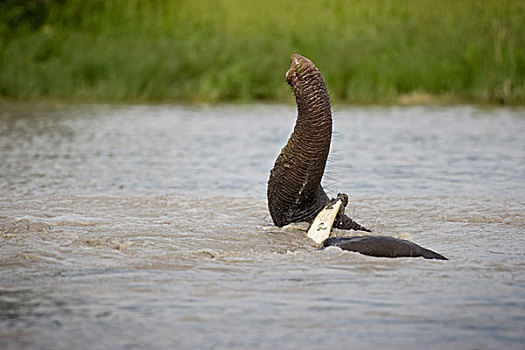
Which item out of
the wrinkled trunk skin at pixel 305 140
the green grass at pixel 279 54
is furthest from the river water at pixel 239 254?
the green grass at pixel 279 54

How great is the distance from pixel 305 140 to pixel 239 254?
1.02 metres

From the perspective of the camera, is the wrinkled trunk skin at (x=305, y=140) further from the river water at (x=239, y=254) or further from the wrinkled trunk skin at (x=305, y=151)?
the river water at (x=239, y=254)

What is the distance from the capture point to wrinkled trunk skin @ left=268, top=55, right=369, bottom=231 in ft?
20.4

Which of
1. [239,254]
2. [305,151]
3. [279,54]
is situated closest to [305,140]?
[305,151]

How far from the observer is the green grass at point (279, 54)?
19.5 m

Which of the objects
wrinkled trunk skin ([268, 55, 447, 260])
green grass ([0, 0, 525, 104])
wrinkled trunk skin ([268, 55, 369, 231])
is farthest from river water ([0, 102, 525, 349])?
green grass ([0, 0, 525, 104])

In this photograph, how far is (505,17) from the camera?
68.9 feet

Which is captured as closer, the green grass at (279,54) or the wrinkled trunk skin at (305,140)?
the wrinkled trunk skin at (305,140)

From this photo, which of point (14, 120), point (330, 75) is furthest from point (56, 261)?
point (330, 75)

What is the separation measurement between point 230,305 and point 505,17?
18.1 meters

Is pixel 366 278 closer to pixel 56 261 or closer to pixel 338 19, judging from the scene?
pixel 56 261

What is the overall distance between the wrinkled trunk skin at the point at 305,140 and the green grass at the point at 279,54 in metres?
13.3

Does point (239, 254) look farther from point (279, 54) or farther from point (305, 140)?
point (279, 54)

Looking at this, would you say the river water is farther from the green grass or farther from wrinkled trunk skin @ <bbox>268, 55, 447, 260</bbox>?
the green grass
